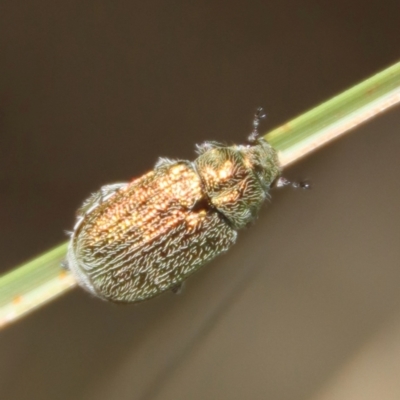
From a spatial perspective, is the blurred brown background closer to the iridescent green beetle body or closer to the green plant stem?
the iridescent green beetle body

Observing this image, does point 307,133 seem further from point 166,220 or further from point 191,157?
point 191,157

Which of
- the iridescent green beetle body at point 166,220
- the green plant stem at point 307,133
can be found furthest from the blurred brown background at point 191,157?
the green plant stem at point 307,133

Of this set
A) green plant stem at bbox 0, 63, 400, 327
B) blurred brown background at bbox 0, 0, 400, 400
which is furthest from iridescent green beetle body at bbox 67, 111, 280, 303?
blurred brown background at bbox 0, 0, 400, 400

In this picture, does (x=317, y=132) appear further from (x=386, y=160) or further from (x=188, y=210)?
(x=386, y=160)

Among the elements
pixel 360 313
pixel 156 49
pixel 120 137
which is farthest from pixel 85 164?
pixel 360 313

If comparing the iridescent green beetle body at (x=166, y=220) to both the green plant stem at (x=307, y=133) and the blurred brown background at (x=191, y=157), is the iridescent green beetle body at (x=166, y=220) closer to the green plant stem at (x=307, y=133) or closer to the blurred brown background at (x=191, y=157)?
the green plant stem at (x=307, y=133)

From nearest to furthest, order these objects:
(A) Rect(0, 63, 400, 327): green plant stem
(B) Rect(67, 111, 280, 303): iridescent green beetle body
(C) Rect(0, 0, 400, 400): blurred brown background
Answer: (A) Rect(0, 63, 400, 327): green plant stem, (B) Rect(67, 111, 280, 303): iridescent green beetle body, (C) Rect(0, 0, 400, 400): blurred brown background
